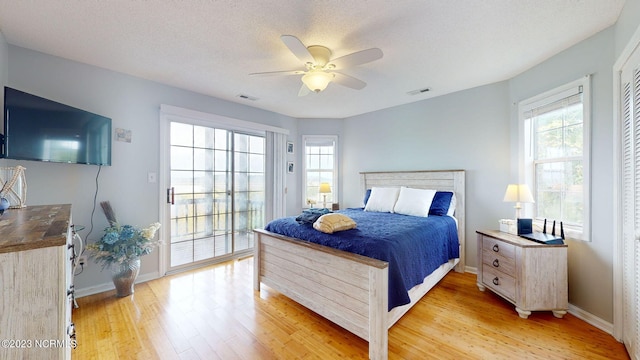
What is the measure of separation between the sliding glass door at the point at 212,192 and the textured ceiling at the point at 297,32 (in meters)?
0.95

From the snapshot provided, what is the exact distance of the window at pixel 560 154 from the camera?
7.16 ft

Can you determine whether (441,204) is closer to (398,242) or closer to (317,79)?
(398,242)

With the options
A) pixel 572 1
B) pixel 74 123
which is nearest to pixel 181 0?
pixel 74 123

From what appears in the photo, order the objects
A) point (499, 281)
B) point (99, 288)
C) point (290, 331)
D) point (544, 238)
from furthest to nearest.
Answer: point (99, 288)
point (499, 281)
point (544, 238)
point (290, 331)

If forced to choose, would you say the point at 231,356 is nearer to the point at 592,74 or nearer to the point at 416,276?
the point at 416,276

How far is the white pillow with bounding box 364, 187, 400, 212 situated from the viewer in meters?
3.47

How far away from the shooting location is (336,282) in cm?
195

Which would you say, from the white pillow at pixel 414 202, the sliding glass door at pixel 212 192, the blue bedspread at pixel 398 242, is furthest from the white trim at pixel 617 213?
the sliding glass door at pixel 212 192

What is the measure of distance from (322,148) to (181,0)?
11.3ft

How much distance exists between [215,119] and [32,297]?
3033mm

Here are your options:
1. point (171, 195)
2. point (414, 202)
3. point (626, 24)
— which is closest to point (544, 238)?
point (414, 202)

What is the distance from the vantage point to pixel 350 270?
1.84 meters

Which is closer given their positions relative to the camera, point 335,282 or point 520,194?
point 335,282

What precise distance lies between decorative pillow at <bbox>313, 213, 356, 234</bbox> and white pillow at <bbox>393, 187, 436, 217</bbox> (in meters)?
1.29
